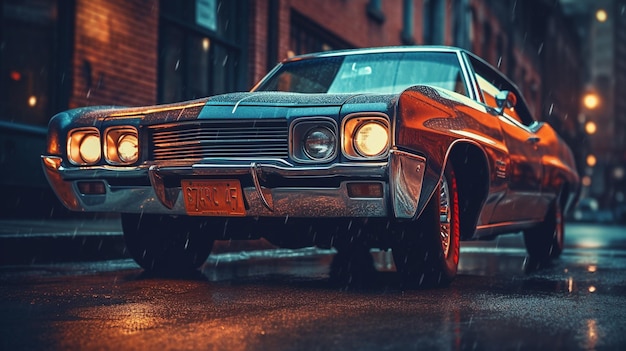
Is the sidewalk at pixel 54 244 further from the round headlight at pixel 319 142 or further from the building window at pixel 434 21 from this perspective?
the building window at pixel 434 21

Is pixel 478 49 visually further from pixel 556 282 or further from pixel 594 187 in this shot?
pixel 594 187

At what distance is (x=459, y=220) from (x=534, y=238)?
258 centimetres

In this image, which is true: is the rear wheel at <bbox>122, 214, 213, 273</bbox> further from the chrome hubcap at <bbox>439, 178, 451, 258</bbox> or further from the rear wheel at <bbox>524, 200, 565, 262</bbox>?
the rear wheel at <bbox>524, 200, 565, 262</bbox>

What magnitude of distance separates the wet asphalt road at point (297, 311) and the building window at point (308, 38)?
856 cm

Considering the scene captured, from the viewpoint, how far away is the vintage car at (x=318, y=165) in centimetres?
446

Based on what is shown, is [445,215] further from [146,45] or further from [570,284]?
[146,45]

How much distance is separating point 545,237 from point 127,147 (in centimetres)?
416

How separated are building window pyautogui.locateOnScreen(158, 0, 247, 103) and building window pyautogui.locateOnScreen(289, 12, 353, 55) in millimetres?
1607

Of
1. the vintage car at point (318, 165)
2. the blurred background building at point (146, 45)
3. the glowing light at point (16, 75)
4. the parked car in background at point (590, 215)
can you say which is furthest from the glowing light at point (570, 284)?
the parked car in background at point (590, 215)

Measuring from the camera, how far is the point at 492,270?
6.71m

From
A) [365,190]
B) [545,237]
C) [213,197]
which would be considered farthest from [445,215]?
[545,237]

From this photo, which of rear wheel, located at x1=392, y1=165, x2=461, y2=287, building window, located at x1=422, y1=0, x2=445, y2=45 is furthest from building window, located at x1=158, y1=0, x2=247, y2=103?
building window, located at x1=422, y1=0, x2=445, y2=45

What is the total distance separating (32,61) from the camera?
916 centimetres

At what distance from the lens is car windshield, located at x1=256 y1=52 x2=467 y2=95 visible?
5926 millimetres
